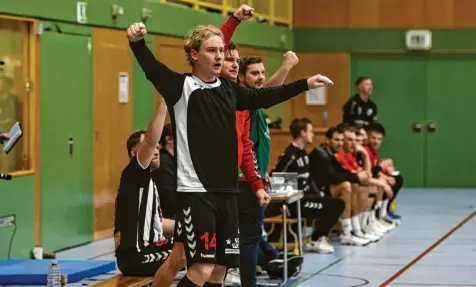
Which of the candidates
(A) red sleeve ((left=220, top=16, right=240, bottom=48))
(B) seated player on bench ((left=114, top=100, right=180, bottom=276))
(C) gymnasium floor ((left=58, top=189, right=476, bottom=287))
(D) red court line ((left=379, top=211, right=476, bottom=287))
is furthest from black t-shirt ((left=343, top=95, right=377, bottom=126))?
(A) red sleeve ((left=220, top=16, right=240, bottom=48))

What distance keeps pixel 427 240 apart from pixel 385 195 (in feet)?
4.31

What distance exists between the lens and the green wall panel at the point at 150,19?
1166cm

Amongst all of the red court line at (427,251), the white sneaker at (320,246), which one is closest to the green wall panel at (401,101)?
the red court line at (427,251)

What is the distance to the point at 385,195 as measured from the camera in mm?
14586

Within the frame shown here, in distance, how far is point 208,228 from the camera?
245 inches

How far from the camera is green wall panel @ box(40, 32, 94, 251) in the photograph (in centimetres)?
1198

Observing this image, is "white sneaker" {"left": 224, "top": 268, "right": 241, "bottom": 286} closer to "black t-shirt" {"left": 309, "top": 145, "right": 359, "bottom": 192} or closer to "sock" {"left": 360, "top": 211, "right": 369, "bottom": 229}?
"black t-shirt" {"left": 309, "top": 145, "right": 359, "bottom": 192}

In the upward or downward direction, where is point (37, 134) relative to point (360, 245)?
upward

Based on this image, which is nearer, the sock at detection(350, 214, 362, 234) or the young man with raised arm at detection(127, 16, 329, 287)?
the young man with raised arm at detection(127, 16, 329, 287)

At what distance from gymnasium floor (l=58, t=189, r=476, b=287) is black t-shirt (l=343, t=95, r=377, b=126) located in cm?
173

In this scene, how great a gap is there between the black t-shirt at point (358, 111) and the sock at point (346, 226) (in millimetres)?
4355

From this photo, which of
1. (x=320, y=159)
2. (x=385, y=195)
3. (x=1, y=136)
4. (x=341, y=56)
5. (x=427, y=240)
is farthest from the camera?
(x=341, y=56)

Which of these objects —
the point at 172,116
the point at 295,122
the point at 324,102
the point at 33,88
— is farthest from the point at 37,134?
the point at 324,102

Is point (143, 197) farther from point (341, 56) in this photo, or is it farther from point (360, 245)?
point (341, 56)
